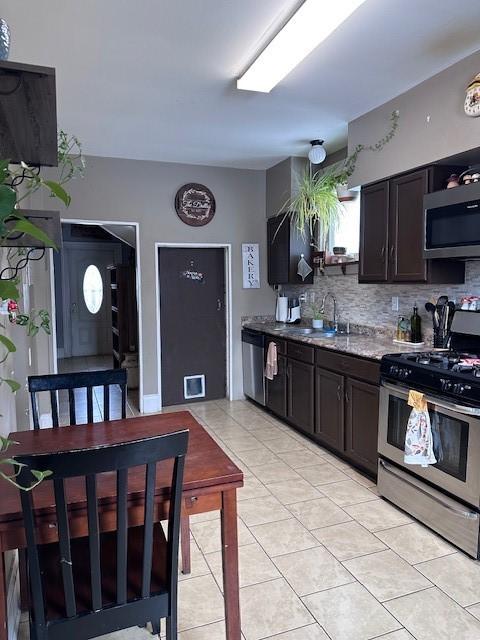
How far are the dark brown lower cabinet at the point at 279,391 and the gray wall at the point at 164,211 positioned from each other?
0.78 m

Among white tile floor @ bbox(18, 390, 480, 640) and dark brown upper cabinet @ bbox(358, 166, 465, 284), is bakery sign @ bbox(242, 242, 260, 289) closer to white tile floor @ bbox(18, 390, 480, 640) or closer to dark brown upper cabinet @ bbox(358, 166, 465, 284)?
→ dark brown upper cabinet @ bbox(358, 166, 465, 284)

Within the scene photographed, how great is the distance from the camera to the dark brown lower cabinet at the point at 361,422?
3.15 meters

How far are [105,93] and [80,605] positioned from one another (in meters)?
3.06

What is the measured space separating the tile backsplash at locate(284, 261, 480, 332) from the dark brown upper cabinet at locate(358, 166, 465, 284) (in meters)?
0.12

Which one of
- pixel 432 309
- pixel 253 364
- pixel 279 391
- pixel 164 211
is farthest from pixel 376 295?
pixel 164 211

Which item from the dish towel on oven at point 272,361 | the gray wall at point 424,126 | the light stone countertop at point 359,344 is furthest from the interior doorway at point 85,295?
the gray wall at point 424,126

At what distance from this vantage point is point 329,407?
3.69 m

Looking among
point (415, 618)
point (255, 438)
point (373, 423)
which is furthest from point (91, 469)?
point (255, 438)

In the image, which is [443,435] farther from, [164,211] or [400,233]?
[164,211]

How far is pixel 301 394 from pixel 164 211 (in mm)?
2498

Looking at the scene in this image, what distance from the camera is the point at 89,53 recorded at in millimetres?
2605

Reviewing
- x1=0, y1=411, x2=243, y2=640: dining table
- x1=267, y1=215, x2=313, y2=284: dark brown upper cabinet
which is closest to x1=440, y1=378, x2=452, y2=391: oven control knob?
x1=0, y1=411, x2=243, y2=640: dining table

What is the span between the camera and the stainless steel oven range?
233 cm

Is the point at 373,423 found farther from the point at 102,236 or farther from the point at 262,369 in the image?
the point at 102,236
